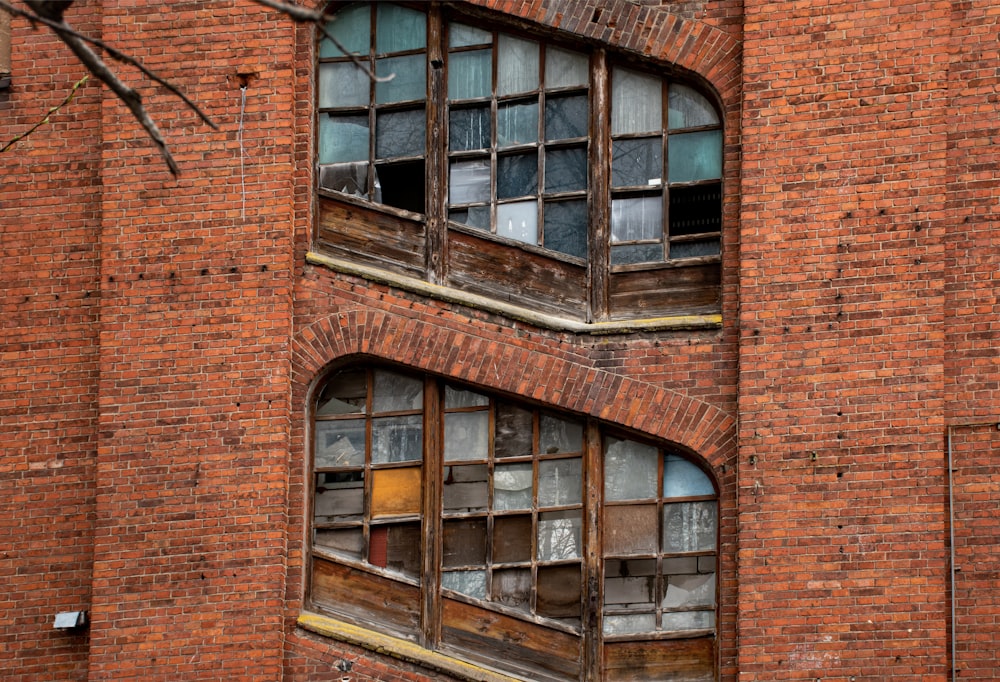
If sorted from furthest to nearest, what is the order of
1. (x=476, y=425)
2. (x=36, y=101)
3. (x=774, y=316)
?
(x=36, y=101) → (x=476, y=425) → (x=774, y=316)

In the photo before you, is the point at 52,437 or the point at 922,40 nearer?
the point at 922,40

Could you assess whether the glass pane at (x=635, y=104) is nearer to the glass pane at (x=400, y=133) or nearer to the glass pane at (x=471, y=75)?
the glass pane at (x=471, y=75)

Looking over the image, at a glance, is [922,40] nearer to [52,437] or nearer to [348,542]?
[348,542]

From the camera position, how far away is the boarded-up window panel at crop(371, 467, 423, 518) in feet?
37.7

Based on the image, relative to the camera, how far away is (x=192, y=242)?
37.8 feet

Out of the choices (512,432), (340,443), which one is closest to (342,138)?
(340,443)

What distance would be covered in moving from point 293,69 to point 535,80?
186cm

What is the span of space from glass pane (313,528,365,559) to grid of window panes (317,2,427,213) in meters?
2.53

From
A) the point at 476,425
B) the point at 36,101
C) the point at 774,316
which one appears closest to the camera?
the point at 774,316

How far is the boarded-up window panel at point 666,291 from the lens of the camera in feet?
37.0

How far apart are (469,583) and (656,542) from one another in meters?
1.42

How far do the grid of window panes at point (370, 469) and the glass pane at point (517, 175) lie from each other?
5.30 ft

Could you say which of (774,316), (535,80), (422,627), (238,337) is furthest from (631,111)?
(422,627)

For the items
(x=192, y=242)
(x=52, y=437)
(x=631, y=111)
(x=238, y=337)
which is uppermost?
(x=631, y=111)
